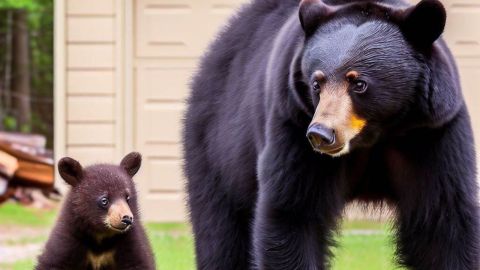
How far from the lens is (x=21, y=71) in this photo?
718 inches

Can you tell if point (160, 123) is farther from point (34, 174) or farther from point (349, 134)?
point (349, 134)

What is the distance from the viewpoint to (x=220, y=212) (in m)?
5.46

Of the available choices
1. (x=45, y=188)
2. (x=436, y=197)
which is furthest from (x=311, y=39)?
(x=45, y=188)

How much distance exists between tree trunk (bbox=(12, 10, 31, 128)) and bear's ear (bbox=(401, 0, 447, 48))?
14403 millimetres

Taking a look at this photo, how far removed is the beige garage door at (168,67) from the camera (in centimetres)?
1205

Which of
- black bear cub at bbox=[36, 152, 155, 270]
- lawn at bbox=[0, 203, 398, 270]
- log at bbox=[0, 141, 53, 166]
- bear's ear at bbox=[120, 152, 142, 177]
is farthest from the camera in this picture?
log at bbox=[0, 141, 53, 166]

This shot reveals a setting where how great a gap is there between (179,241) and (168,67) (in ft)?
7.67

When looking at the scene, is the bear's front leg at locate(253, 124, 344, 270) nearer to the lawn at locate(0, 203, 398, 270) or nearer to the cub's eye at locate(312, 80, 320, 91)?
the cub's eye at locate(312, 80, 320, 91)

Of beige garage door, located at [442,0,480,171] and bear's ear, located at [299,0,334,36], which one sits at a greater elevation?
bear's ear, located at [299,0,334,36]

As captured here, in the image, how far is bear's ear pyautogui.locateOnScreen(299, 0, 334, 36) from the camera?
418 centimetres

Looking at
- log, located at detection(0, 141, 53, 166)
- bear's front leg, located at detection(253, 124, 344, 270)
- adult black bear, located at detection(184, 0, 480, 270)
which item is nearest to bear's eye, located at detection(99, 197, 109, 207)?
adult black bear, located at detection(184, 0, 480, 270)

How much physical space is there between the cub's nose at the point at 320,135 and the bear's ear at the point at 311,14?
47 cm

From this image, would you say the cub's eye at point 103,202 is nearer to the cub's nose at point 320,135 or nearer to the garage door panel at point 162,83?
the cub's nose at point 320,135

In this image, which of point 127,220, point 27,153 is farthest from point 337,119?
point 27,153
